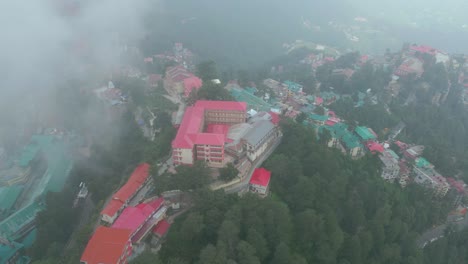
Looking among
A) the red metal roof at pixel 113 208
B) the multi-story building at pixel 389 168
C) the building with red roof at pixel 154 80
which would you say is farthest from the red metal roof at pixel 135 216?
the building with red roof at pixel 154 80

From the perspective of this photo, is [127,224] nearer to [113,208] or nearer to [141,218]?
[141,218]

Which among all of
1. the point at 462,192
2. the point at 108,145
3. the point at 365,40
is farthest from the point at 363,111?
the point at 365,40

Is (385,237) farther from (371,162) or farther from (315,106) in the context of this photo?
(315,106)

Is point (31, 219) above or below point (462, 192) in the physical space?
below

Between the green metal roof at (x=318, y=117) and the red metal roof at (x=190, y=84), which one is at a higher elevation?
the red metal roof at (x=190, y=84)

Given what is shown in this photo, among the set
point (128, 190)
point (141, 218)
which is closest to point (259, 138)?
point (128, 190)

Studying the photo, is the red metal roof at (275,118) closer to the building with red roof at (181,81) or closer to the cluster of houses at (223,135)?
the cluster of houses at (223,135)

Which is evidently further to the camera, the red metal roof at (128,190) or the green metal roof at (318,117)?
the green metal roof at (318,117)
